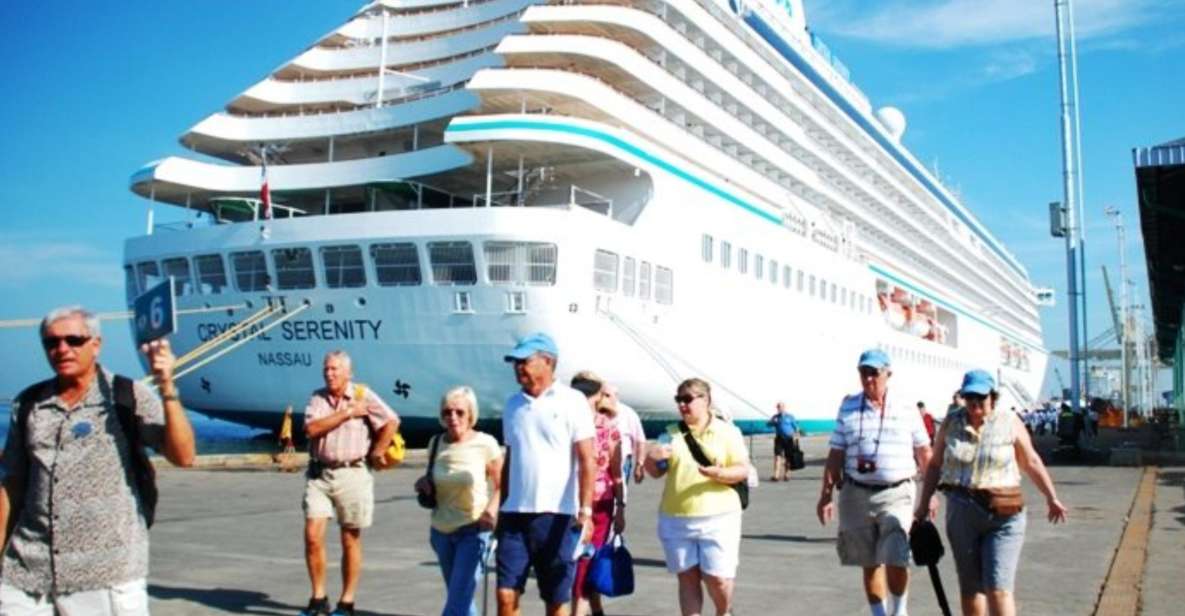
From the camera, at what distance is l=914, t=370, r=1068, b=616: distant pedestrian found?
5.51 m

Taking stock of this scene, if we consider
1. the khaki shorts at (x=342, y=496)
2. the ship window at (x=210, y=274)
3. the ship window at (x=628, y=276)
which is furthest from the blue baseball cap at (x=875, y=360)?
the ship window at (x=210, y=274)

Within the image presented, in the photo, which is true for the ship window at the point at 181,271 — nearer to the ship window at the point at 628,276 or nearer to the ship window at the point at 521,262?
the ship window at the point at 521,262

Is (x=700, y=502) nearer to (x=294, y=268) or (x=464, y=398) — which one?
(x=464, y=398)

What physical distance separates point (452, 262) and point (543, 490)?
16.0m

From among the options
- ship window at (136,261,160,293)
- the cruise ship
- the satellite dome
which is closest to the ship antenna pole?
the cruise ship

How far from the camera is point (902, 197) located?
49.0m

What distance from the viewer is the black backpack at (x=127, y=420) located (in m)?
3.73

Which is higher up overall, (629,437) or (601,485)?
(629,437)

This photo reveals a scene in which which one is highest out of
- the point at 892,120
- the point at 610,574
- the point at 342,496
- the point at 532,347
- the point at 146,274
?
the point at 892,120

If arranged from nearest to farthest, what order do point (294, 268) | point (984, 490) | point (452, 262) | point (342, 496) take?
point (984, 490) → point (342, 496) → point (452, 262) → point (294, 268)

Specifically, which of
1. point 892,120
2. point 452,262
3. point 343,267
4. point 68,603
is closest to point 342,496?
point 68,603

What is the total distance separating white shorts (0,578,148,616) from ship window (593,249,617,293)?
18032mm

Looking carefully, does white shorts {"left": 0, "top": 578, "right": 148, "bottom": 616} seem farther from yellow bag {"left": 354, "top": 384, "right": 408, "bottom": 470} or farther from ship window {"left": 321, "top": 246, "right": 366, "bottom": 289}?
ship window {"left": 321, "top": 246, "right": 366, "bottom": 289}

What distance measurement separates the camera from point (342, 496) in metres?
6.72
